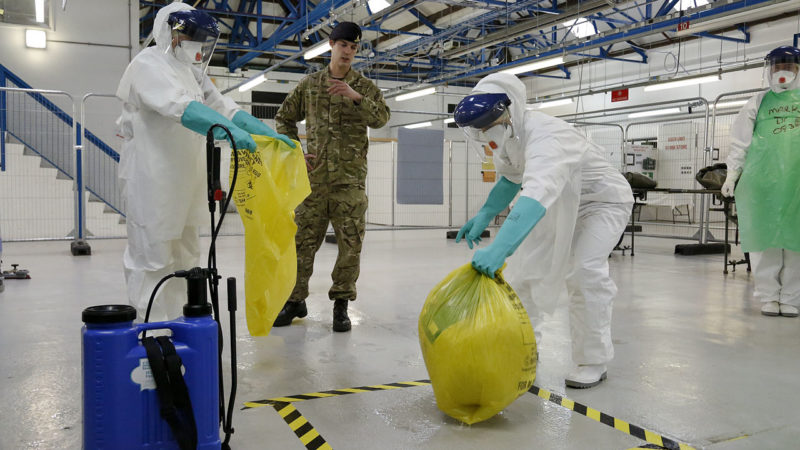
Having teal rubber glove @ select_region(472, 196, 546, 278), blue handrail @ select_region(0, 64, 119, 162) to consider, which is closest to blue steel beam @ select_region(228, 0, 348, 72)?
blue handrail @ select_region(0, 64, 119, 162)

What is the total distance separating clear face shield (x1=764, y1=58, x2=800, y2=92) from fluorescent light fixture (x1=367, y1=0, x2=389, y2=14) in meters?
6.82

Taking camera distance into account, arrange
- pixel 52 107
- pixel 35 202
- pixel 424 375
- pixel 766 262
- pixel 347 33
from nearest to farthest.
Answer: pixel 424 375
pixel 347 33
pixel 766 262
pixel 35 202
pixel 52 107

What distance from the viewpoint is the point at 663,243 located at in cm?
973

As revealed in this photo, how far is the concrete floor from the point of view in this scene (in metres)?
2.07

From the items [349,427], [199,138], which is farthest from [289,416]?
[199,138]

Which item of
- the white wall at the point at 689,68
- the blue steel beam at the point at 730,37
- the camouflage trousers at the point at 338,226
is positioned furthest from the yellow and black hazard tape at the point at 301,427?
the blue steel beam at the point at 730,37

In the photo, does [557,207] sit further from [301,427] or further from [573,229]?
[301,427]

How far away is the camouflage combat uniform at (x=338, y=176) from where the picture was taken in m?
3.61

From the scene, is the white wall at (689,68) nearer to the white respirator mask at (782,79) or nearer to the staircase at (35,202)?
the white respirator mask at (782,79)

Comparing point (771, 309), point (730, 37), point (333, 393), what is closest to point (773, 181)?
point (771, 309)

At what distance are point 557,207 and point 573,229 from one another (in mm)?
114

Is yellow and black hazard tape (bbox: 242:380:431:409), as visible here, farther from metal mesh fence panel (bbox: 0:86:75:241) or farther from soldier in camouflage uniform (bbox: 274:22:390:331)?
metal mesh fence panel (bbox: 0:86:75:241)

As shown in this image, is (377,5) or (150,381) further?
(377,5)

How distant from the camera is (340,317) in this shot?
3.62 meters
